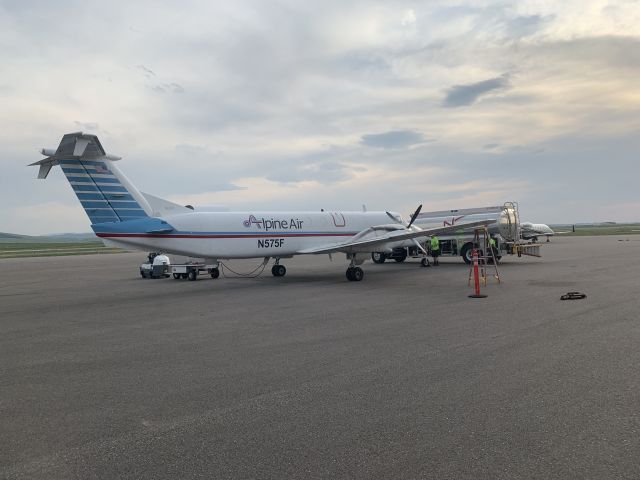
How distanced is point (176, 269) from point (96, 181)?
7.02 meters

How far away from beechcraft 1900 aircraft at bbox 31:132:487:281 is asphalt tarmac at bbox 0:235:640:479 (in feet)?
18.2

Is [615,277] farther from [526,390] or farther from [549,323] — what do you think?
[526,390]

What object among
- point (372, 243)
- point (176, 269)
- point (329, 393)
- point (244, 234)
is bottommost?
point (329, 393)

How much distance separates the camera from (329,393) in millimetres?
5684

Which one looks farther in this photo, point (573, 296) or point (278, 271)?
point (278, 271)

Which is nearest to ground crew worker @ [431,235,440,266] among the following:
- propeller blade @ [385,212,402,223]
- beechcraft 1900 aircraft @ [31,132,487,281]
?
propeller blade @ [385,212,402,223]

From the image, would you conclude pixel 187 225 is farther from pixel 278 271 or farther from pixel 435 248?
pixel 435 248

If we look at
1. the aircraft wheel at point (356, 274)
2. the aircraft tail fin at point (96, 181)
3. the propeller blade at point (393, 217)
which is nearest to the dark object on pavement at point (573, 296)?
the aircraft wheel at point (356, 274)

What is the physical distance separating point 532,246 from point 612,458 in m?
24.1

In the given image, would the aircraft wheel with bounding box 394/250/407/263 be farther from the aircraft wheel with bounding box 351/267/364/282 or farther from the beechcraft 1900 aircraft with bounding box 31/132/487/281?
the aircraft wheel with bounding box 351/267/364/282

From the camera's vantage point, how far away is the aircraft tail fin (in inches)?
630

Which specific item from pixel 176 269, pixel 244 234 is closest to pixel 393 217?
pixel 244 234

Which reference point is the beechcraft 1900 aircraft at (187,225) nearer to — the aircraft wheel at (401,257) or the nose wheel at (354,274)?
the nose wheel at (354,274)

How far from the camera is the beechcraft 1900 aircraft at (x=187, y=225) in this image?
16.3 m
